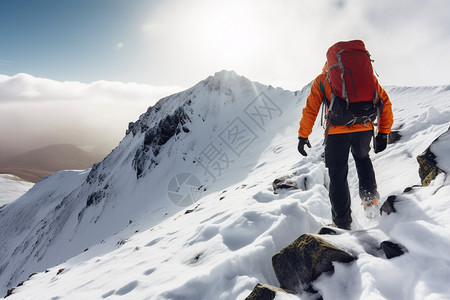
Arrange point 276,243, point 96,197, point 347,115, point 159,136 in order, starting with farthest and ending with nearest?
point 96,197, point 159,136, point 276,243, point 347,115

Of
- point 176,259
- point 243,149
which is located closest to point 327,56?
point 176,259

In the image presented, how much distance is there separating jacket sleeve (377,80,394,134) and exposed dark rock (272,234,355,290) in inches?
115

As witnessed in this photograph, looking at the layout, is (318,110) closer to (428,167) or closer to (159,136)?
(428,167)

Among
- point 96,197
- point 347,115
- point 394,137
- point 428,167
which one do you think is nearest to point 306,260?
point 347,115

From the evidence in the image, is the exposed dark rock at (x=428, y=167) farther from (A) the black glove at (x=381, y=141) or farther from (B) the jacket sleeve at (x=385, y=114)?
(B) the jacket sleeve at (x=385, y=114)

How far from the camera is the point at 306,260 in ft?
9.52

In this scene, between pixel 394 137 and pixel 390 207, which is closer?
pixel 390 207

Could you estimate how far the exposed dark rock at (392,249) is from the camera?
8.13 feet

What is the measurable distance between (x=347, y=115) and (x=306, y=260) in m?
2.41

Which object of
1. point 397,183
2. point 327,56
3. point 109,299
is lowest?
point 109,299

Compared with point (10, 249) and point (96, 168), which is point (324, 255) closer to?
point (96, 168)

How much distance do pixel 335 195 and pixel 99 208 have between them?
46.2 metres

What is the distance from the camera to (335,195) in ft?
13.8

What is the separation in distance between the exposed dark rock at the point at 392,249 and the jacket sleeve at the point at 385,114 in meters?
2.68
